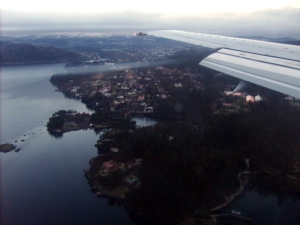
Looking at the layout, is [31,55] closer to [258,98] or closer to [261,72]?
[258,98]

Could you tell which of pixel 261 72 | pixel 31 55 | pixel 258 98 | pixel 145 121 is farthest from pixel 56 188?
pixel 31 55

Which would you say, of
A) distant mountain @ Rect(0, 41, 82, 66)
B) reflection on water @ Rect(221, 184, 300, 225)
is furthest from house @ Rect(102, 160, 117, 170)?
distant mountain @ Rect(0, 41, 82, 66)

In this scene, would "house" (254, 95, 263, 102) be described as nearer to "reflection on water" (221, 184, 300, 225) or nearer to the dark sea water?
the dark sea water

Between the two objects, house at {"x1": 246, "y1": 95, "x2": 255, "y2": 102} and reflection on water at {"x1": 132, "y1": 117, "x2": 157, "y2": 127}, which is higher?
house at {"x1": 246, "y1": 95, "x2": 255, "y2": 102}

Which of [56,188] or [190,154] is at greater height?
[190,154]

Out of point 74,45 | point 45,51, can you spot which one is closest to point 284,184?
point 45,51

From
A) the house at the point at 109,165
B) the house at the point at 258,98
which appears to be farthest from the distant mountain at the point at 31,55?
the house at the point at 109,165
